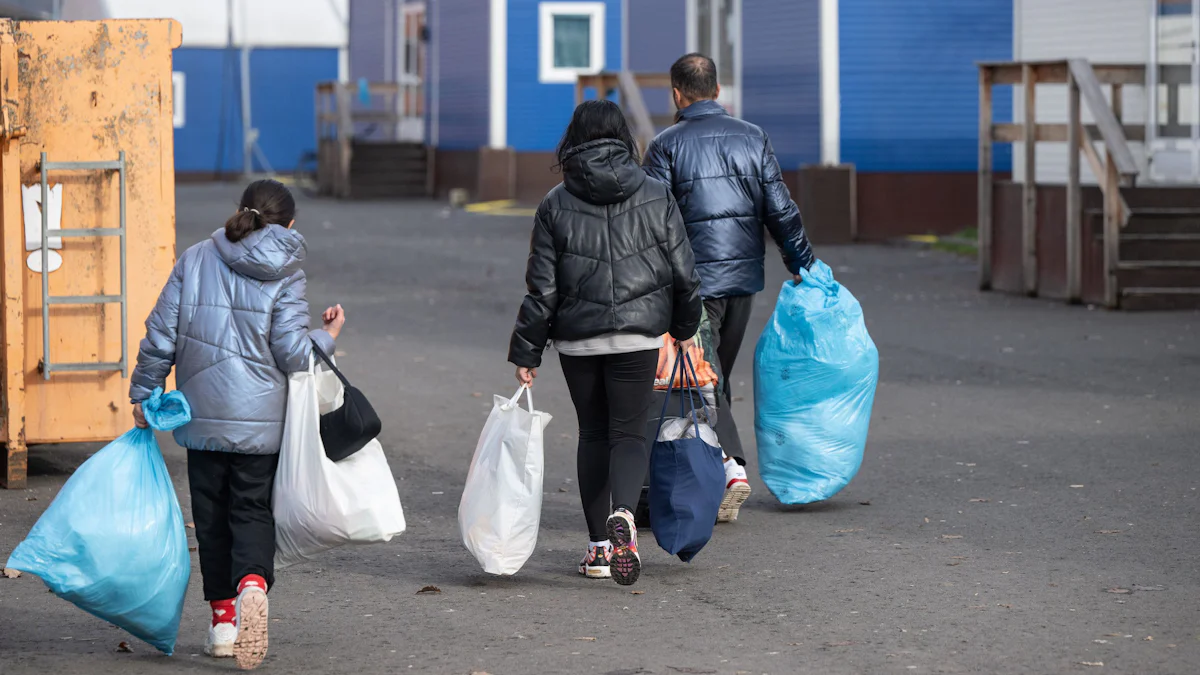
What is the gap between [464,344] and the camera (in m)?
13.3

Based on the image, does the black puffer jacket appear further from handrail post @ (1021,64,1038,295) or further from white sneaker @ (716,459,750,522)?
handrail post @ (1021,64,1038,295)

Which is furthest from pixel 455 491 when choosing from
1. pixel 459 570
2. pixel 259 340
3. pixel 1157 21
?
pixel 1157 21

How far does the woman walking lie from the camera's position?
20.2 ft

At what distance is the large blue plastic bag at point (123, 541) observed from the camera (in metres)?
5.04

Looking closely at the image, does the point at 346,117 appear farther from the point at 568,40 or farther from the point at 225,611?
the point at 225,611

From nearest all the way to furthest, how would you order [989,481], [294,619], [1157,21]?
[294,619]
[989,481]
[1157,21]

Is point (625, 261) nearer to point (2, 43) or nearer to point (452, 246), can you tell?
point (2, 43)

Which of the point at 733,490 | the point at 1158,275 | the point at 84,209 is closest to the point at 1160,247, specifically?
the point at 1158,275

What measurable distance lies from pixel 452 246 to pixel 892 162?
5.60 meters

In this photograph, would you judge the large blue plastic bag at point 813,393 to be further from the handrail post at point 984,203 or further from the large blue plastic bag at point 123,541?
the handrail post at point 984,203

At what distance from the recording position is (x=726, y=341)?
24.6ft

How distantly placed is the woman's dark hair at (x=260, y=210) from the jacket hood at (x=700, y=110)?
94.0 inches

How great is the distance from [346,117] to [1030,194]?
2176 cm

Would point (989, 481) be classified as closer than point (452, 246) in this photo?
Yes
